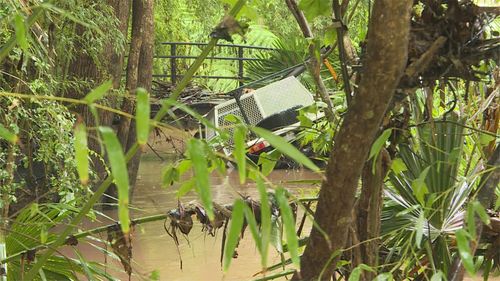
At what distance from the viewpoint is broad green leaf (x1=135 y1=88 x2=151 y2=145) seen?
2.30 ft

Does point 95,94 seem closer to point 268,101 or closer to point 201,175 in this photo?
point 201,175

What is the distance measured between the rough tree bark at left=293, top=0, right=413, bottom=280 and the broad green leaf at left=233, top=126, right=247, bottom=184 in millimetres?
150

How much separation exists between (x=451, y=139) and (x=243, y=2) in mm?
1487

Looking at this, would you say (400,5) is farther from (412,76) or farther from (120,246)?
(120,246)

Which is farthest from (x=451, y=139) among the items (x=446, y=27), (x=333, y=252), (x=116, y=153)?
(x=116, y=153)

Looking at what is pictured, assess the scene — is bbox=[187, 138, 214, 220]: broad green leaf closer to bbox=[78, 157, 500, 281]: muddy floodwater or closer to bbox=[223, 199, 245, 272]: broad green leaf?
bbox=[223, 199, 245, 272]: broad green leaf

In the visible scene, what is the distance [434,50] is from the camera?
3.68ft

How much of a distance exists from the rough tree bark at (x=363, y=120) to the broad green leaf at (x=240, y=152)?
5.9 inches

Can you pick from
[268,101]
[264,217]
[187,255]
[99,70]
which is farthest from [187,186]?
[268,101]

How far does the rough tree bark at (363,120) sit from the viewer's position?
93cm

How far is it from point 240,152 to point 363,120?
20 cm

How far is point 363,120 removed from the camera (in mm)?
952

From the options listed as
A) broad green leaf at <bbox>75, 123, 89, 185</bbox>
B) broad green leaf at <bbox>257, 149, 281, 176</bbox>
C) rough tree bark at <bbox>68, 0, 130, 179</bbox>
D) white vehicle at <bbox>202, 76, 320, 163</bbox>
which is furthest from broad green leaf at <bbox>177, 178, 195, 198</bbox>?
white vehicle at <bbox>202, 76, 320, 163</bbox>

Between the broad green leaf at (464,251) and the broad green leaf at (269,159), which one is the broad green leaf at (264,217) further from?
the broad green leaf at (269,159)
